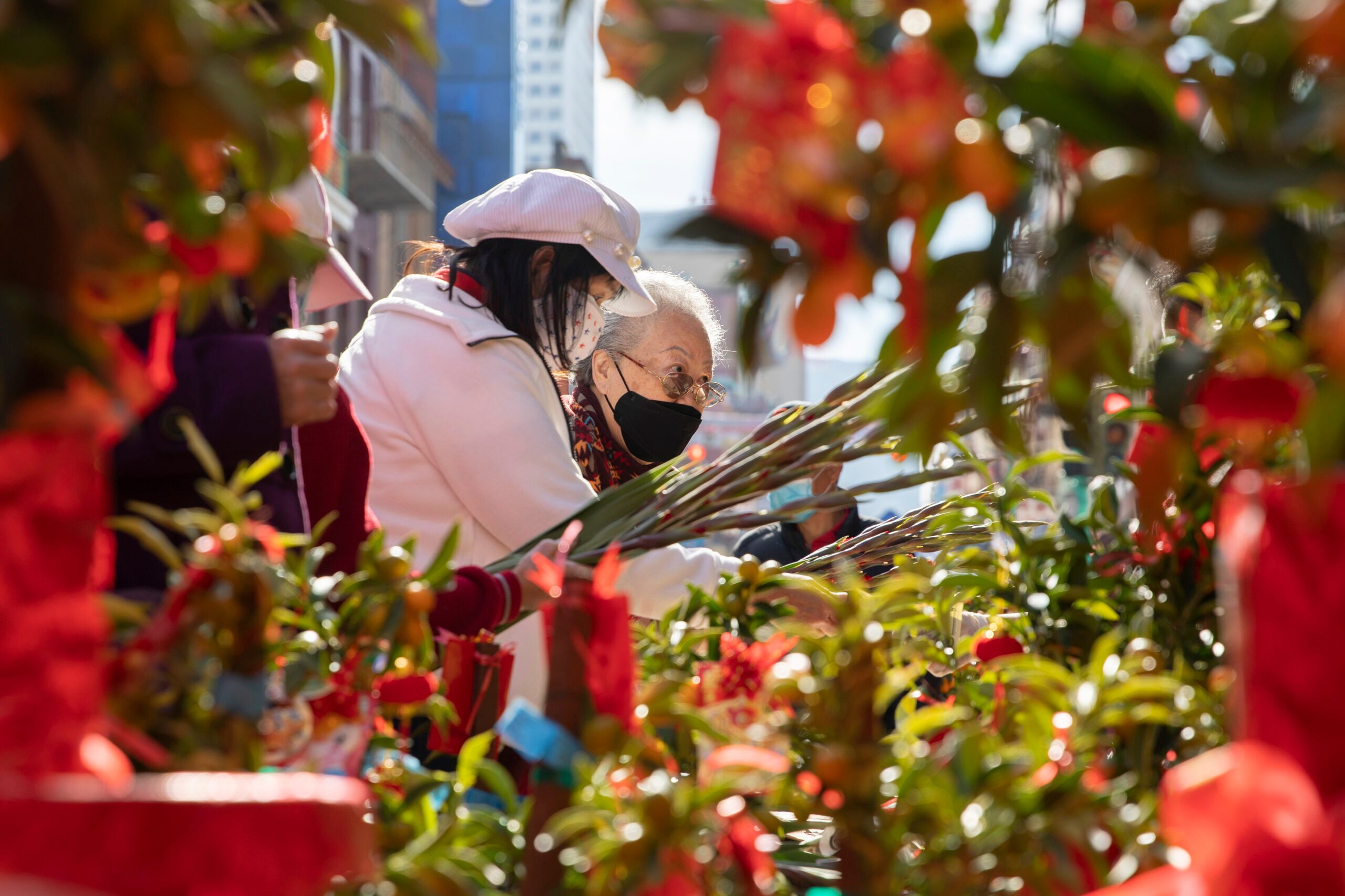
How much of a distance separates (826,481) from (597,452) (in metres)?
0.65

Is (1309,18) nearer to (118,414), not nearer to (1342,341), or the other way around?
(1342,341)

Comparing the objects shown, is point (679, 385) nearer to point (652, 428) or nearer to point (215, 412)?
point (652, 428)

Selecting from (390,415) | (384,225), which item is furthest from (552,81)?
(390,415)

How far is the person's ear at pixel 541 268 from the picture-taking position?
1823 mm

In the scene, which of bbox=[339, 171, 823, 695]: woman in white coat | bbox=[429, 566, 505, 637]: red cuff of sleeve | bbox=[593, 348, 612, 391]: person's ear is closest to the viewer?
bbox=[429, 566, 505, 637]: red cuff of sleeve

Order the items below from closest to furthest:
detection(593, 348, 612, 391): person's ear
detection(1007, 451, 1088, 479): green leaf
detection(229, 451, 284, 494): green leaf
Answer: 1. detection(229, 451, 284, 494): green leaf
2. detection(1007, 451, 1088, 479): green leaf
3. detection(593, 348, 612, 391): person's ear

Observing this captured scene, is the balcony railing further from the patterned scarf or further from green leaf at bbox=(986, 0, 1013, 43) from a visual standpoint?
green leaf at bbox=(986, 0, 1013, 43)

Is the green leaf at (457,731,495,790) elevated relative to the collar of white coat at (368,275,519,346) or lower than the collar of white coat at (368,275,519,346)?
lower

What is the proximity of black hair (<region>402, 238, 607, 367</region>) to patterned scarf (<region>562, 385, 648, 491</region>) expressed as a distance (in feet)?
1.64

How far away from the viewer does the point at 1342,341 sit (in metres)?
0.41

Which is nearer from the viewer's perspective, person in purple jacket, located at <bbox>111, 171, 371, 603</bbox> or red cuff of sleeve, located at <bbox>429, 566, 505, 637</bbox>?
person in purple jacket, located at <bbox>111, 171, 371, 603</bbox>

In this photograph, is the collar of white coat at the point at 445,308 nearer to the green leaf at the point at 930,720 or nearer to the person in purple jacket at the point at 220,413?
the person in purple jacket at the point at 220,413

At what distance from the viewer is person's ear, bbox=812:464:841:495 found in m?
1.66

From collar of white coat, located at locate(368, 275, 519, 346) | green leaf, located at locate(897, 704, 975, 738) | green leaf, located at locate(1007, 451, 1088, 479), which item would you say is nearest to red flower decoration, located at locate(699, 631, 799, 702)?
green leaf, located at locate(897, 704, 975, 738)
